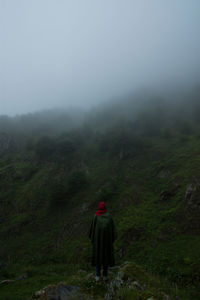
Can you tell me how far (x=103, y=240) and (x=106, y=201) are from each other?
57.4 ft

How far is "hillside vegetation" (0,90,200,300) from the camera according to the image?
12125mm

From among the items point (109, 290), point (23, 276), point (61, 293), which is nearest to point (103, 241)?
point (109, 290)

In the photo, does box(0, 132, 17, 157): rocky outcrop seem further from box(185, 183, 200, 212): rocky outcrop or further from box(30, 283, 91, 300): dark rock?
box(30, 283, 91, 300): dark rock

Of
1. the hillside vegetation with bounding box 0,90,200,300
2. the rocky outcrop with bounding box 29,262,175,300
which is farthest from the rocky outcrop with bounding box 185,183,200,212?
the rocky outcrop with bounding box 29,262,175,300

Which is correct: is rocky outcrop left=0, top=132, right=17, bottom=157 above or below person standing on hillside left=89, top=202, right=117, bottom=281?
above

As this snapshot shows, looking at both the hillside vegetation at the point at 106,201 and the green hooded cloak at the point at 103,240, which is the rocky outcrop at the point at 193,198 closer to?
the hillside vegetation at the point at 106,201

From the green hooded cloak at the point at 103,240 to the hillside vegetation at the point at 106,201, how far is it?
4.86 feet

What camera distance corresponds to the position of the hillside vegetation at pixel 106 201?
12.1 metres

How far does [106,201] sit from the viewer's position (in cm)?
2402

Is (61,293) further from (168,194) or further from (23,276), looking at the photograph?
(168,194)

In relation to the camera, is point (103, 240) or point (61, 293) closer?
point (61, 293)

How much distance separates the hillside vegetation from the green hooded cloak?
148cm

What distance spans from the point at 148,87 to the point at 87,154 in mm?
79811

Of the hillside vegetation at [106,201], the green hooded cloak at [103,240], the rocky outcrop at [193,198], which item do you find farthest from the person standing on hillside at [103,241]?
the rocky outcrop at [193,198]
